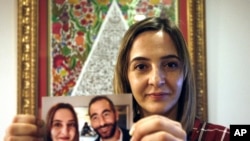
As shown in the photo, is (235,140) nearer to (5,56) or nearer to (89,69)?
(89,69)

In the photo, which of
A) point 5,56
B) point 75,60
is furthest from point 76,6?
point 5,56

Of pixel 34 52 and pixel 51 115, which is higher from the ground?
pixel 34 52

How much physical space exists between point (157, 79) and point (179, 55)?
0.07m

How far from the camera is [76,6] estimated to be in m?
1.24

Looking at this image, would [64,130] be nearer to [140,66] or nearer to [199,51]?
[140,66]

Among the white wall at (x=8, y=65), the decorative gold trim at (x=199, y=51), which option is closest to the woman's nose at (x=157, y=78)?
the decorative gold trim at (x=199, y=51)

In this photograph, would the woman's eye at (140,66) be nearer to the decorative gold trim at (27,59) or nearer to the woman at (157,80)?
the woman at (157,80)

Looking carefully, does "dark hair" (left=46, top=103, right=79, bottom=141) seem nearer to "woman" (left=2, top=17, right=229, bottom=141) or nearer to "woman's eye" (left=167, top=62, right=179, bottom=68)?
"woman" (left=2, top=17, right=229, bottom=141)

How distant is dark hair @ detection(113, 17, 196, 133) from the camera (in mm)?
589

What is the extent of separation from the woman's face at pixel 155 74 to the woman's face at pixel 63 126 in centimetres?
10

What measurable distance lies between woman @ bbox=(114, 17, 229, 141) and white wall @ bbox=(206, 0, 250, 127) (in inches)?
23.9

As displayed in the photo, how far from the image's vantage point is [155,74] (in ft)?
1.74

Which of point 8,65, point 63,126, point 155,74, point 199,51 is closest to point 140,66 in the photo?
point 155,74

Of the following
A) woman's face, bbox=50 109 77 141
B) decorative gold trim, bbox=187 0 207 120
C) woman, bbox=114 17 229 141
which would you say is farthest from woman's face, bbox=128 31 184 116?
decorative gold trim, bbox=187 0 207 120
